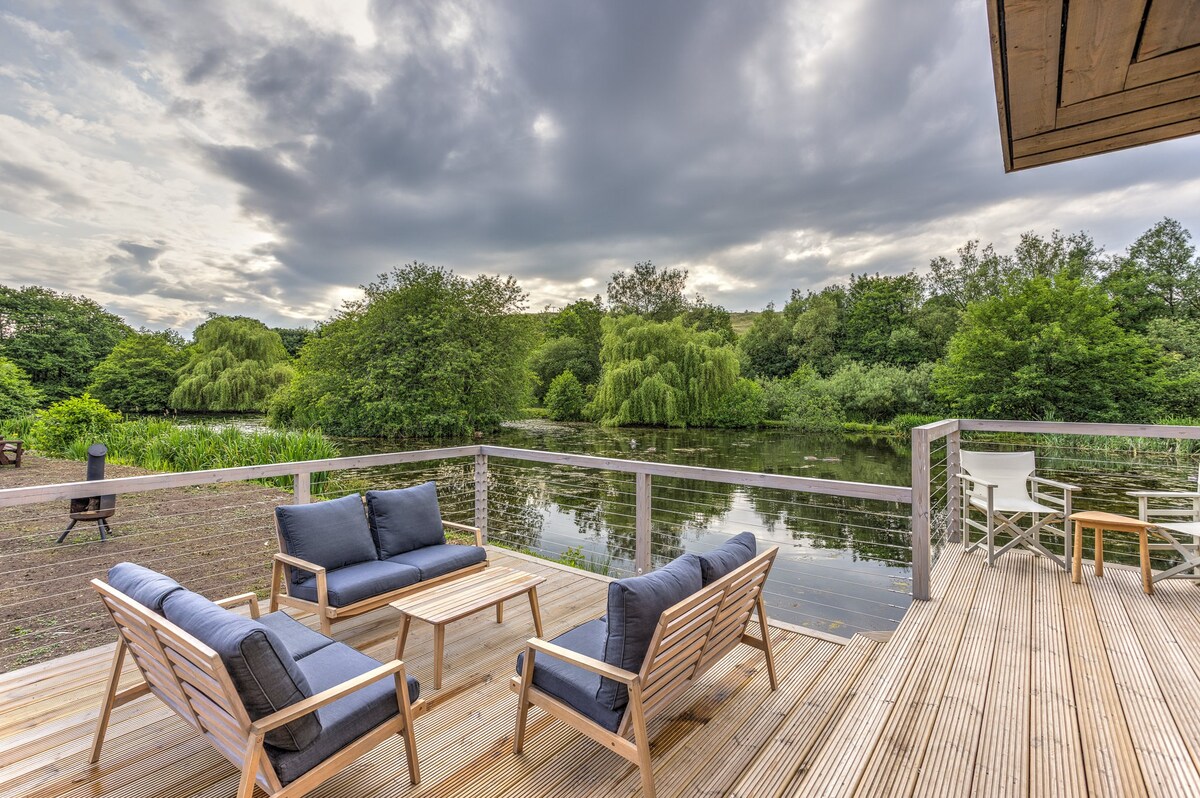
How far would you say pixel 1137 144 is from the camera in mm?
1583

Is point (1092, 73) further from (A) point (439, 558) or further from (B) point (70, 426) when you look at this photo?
(B) point (70, 426)

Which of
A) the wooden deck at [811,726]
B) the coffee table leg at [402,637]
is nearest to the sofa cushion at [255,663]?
the wooden deck at [811,726]

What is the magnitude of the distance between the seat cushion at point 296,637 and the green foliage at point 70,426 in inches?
492

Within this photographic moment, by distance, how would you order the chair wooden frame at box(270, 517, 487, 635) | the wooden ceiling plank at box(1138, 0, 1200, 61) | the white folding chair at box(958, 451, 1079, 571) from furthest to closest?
1. the white folding chair at box(958, 451, 1079, 571)
2. the chair wooden frame at box(270, 517, 487, 635)
3. the wooden ceiling plank at box(1138, 0, 1200, 61)

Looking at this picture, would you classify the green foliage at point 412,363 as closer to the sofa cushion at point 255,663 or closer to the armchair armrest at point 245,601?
the armchair armrest at point 245,601

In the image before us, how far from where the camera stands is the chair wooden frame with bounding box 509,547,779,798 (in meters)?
1.48

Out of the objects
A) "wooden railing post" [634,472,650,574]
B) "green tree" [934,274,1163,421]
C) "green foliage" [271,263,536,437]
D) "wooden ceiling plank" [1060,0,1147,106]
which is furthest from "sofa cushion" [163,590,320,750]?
"green tree" [934,274,1163,421]

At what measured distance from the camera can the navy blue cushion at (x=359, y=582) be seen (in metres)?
2.53

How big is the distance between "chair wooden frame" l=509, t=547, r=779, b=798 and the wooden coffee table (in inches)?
22.2

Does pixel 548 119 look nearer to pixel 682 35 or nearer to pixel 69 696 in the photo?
pixel 682 35

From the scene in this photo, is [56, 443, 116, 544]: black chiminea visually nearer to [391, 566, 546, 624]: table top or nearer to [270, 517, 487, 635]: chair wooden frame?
[270, 517, 487, 635]: chair wooden frame

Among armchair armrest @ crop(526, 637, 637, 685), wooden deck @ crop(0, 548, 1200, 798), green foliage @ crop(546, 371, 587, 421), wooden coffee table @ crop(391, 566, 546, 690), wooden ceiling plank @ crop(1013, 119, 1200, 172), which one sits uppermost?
wooden ceiling plank @ crop(1013, 119, 1200, 172)

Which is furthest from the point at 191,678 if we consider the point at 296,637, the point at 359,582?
the point at 359,582

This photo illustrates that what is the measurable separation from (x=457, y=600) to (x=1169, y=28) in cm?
297
